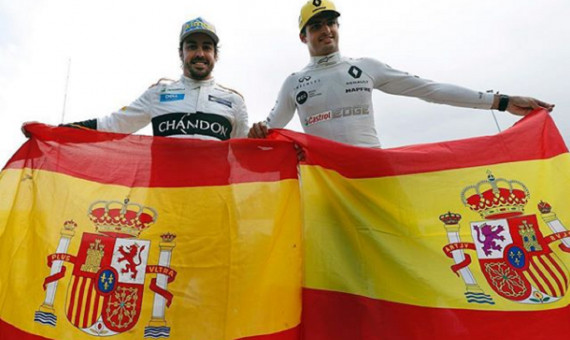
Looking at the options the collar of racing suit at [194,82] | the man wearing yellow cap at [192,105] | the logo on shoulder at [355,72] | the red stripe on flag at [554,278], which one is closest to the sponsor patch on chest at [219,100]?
the man wearing yellow cap at [192,105]

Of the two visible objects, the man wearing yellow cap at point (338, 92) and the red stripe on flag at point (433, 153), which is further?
the man wearing yellow cap at point (338, 92)

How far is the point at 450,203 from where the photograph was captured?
2633 mm

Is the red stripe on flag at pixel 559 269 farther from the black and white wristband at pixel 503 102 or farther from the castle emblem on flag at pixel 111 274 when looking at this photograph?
the castle emblem on flag at pixel 111 274

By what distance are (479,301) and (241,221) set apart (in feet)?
5.35

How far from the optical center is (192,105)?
11.2 ft

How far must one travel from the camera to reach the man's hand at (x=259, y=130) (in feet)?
9.91

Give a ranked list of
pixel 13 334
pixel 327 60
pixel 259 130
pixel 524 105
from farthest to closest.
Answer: pixel 327 60 → pixel 524 105 → pixel 259 130 → pixel 13 334

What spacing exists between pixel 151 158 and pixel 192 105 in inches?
30.0

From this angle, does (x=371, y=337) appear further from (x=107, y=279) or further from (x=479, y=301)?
(x=107, y=279)

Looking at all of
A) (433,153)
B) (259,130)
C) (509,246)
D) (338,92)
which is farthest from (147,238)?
(509,246)

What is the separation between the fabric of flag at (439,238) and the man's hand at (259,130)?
220 mm

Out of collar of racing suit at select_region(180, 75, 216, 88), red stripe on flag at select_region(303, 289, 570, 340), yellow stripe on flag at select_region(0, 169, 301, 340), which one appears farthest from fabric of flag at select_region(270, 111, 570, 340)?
collar of racing suit at select_region(180, 75, 216, 88)

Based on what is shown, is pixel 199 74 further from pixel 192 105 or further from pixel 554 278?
pixel 554 278

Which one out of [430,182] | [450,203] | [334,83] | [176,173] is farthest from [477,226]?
[176,173]
